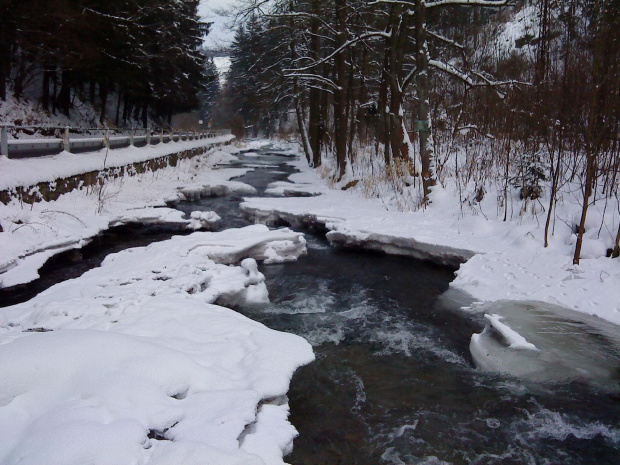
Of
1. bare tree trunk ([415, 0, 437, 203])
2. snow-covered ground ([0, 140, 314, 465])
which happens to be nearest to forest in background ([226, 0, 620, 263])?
bare tree trunk ([415, 0, 437, 203])

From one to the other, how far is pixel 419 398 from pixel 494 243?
4.26 m

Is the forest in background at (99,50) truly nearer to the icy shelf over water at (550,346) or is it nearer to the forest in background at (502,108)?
the forest in background at (502,108)

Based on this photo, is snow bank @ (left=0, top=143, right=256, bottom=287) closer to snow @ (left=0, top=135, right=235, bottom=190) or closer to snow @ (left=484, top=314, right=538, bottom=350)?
snow @ (left=0, top=135, right=235, bottom=190)

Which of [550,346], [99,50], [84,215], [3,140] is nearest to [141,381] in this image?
[550,346]

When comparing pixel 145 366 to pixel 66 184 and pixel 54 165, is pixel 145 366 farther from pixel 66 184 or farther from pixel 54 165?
pixel 54 165

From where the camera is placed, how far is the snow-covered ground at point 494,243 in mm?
5621

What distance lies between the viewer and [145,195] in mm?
13125

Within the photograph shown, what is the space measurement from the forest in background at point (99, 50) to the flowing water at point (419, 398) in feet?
59.2

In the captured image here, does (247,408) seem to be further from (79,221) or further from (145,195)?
(145,195)

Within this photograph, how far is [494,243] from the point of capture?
299 inches

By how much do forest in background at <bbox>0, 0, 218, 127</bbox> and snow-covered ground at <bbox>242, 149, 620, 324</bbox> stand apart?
13628 millimetres

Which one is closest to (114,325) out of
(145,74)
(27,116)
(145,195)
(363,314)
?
(363,314)

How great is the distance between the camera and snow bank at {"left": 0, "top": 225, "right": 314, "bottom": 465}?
8.50 ft

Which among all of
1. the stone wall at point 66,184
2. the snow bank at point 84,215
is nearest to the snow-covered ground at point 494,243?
the snow bank at point 84,215
